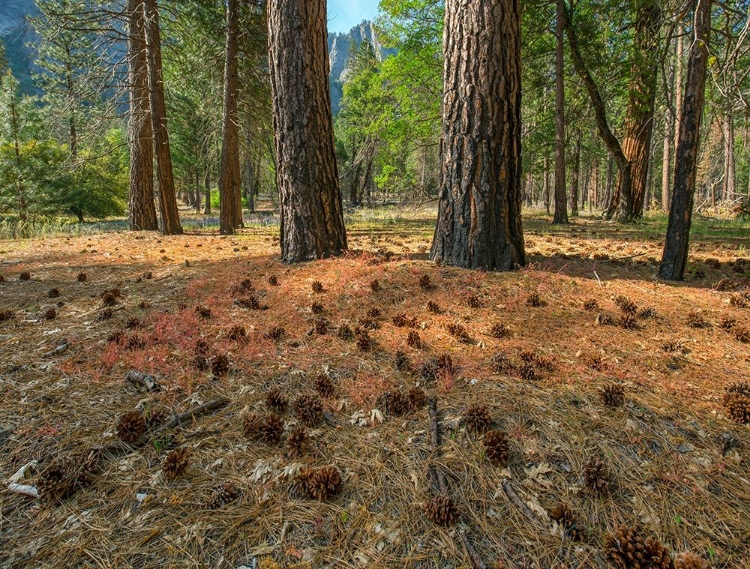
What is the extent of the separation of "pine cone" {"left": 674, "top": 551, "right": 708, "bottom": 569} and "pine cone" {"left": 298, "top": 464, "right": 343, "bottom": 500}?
3.88 feet

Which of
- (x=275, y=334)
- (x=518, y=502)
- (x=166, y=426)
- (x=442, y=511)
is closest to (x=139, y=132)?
(x=275, y=334)

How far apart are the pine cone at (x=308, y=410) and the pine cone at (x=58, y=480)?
95 cm

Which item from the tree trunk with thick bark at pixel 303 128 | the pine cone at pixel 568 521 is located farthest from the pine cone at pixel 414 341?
the tree trunk with thick bark at pixel 303 128

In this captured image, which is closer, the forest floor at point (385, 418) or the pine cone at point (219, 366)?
the forest floor at point (385, 418)

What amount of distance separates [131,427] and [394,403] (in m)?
1.30

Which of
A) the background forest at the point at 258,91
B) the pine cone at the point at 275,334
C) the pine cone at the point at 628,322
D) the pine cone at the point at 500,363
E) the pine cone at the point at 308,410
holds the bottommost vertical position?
the pine cone at the point at 308,410

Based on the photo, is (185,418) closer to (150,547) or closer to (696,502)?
(150,547)

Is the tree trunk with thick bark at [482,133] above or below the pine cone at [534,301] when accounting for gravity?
above

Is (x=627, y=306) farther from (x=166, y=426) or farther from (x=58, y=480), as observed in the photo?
(x=58, y=480)

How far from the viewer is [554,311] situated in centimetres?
310

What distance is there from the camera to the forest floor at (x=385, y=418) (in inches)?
53.6

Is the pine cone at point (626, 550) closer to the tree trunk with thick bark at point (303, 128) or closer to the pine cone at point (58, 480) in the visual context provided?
the pine cone at point (58, 480)

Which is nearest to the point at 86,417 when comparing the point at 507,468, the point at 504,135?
the point at 507,468

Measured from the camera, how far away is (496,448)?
65.1 inches
